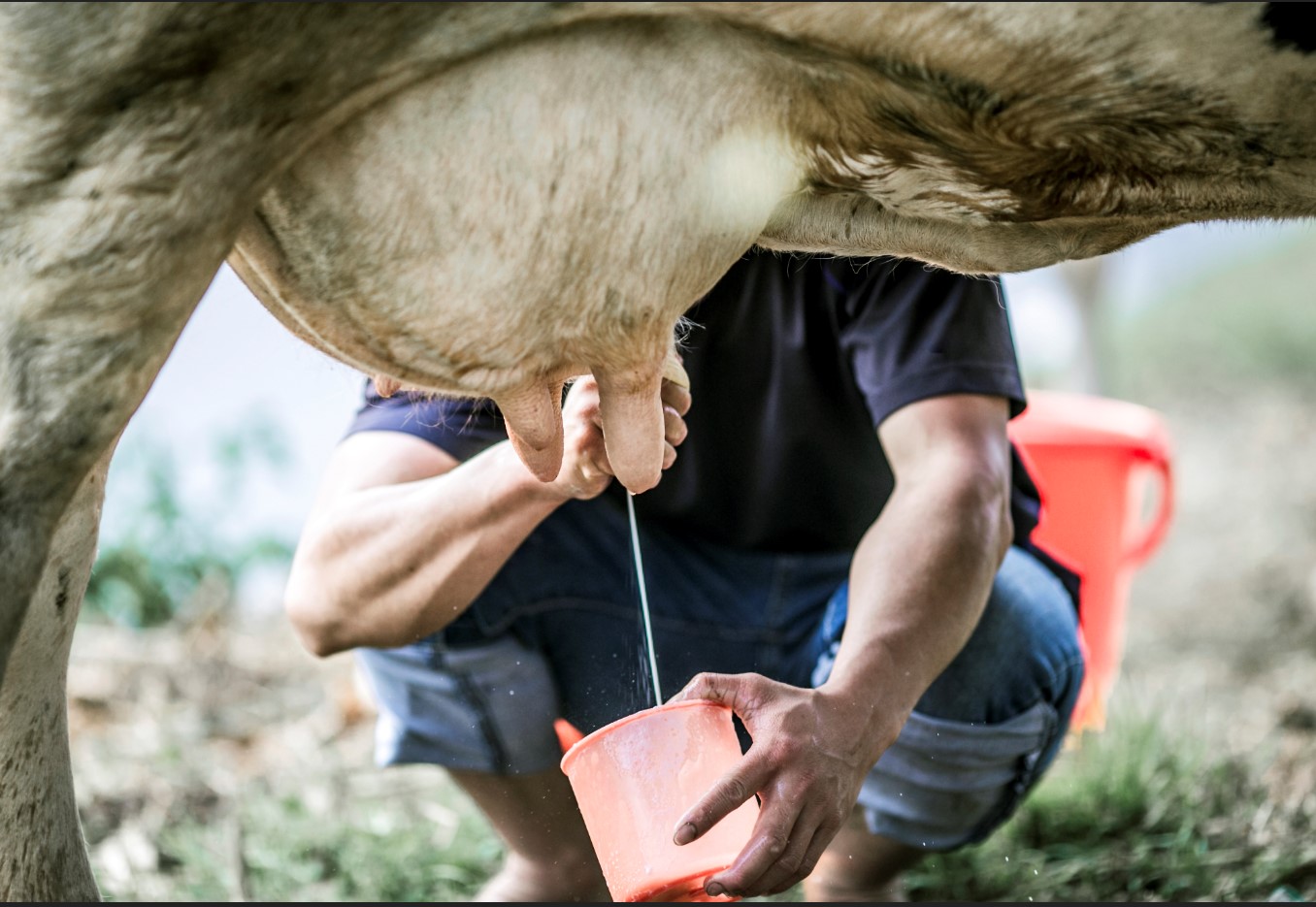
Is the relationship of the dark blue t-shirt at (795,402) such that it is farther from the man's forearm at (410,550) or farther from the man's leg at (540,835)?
the man's leg at (540,835)

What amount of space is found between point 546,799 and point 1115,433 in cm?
131

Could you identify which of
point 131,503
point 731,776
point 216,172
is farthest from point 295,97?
point 131,503

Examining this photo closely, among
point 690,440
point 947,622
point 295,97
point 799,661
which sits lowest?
point 799,661

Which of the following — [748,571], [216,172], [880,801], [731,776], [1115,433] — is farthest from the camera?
[1115,433]

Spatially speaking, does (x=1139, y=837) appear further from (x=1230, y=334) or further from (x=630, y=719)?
(x=1230, y=334)

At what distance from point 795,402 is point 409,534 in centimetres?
53

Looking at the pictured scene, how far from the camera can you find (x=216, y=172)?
0.78 m

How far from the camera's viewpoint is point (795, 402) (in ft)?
5.89

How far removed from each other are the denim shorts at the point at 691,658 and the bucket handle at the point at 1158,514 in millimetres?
767

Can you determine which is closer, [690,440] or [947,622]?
[947,622]

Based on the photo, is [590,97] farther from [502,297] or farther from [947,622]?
[947,622]

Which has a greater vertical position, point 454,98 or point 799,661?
point 454,98

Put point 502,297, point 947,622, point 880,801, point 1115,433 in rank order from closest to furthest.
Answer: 1. point 502,297
2. point 947,622
3. point 880,801
4. point 1115,433

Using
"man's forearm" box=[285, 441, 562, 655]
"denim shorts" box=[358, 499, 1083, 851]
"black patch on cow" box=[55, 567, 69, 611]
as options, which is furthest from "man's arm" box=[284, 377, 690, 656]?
"black patch on cow" box=[55, 567, 69, 611]
